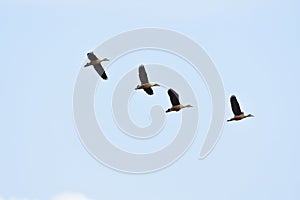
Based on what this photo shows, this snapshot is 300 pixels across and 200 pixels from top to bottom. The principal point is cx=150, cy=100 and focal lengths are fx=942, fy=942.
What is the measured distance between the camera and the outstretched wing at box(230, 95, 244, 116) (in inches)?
1727

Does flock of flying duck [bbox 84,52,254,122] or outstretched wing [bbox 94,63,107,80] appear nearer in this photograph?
flock of flying duck [bbox 84,52,254,122]

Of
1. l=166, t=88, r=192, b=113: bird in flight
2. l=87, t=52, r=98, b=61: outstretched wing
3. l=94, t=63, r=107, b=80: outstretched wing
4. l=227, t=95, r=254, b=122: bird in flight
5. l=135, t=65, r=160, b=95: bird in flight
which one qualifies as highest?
l=87, t=52, r=98, b=61: outstretched wing


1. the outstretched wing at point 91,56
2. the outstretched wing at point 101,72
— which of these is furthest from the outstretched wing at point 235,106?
the outstretched wing at point 91,56

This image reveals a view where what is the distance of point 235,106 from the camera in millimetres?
44094

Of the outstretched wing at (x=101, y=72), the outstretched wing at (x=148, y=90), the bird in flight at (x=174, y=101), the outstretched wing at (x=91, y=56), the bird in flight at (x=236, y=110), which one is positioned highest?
the outstretched wing at (x=91, y=56)

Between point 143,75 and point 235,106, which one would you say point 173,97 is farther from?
point 235,106

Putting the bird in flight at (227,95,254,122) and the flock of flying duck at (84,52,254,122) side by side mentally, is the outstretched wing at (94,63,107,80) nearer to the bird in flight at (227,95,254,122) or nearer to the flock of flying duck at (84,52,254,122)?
the flock of flying duck at (84,52,254,122)

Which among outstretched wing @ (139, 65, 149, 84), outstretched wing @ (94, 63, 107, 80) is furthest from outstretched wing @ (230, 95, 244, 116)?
outstretched wing @ (94, 63, 107, 80)

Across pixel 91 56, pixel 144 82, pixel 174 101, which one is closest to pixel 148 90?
pixel 144 82

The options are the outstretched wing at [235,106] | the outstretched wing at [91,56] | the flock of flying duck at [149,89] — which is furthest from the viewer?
the outstretched wing at [235,106]

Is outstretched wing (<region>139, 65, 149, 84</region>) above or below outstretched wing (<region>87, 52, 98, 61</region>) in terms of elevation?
below

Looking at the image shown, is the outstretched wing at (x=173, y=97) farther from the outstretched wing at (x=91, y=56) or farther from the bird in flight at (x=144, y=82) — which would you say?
the outstretched wing at (x=91, y=56)

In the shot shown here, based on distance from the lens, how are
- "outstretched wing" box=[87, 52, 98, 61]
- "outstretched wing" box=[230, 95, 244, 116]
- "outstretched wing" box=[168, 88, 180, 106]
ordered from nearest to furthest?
"outstretched wing" box=[87, 52, 98, 61] < "outstretched wing" box=[230, 95, 244, 116] < "outstretched wing" box=[168, 88, 180, 106]

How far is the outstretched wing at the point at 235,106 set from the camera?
43.9 meters
